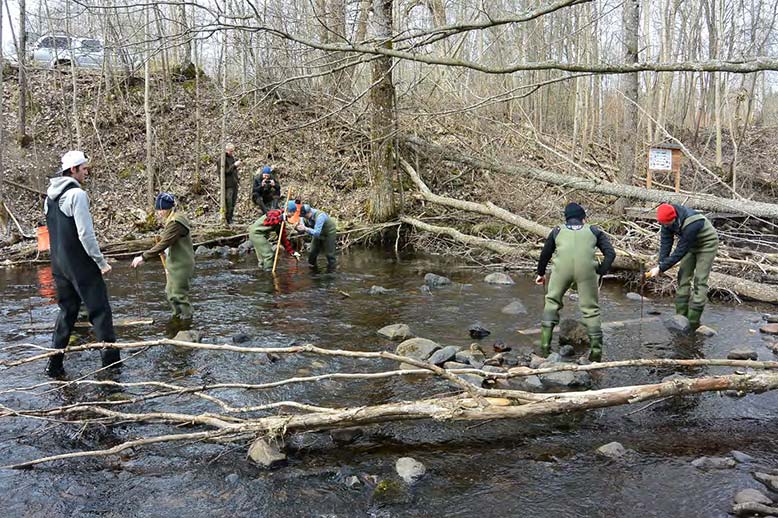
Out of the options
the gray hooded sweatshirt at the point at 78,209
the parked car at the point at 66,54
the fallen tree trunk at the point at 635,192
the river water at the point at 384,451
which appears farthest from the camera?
the parked car at the point at 66,54

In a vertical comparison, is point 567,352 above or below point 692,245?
below

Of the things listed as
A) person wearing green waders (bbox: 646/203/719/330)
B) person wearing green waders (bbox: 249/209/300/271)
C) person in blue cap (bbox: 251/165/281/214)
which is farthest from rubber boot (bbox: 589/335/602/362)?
person in blue cap (bbox: 251/165/281/214)

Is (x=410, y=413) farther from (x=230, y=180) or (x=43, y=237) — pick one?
(x=230, y=180)

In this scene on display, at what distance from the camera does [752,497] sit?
13.3 ft

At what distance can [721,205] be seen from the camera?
36.1 feet

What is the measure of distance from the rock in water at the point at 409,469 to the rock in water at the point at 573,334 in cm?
378

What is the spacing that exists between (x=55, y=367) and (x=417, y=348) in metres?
3.93

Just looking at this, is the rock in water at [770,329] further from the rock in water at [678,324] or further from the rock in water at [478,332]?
the rock in water at [478,332]

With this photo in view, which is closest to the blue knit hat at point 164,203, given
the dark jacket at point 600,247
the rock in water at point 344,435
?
the rock in water at point 344,435

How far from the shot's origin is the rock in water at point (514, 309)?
9.14m

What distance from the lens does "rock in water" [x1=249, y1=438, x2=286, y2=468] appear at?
15.2ft

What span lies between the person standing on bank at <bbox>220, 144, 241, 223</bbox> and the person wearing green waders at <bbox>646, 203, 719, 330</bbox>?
37.4 ft

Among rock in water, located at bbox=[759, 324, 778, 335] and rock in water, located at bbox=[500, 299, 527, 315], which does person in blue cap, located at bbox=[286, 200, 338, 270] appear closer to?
rock in water, located at bbox=[500, 299, 527, 315]

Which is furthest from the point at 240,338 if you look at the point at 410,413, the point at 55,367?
the point at 410,413
